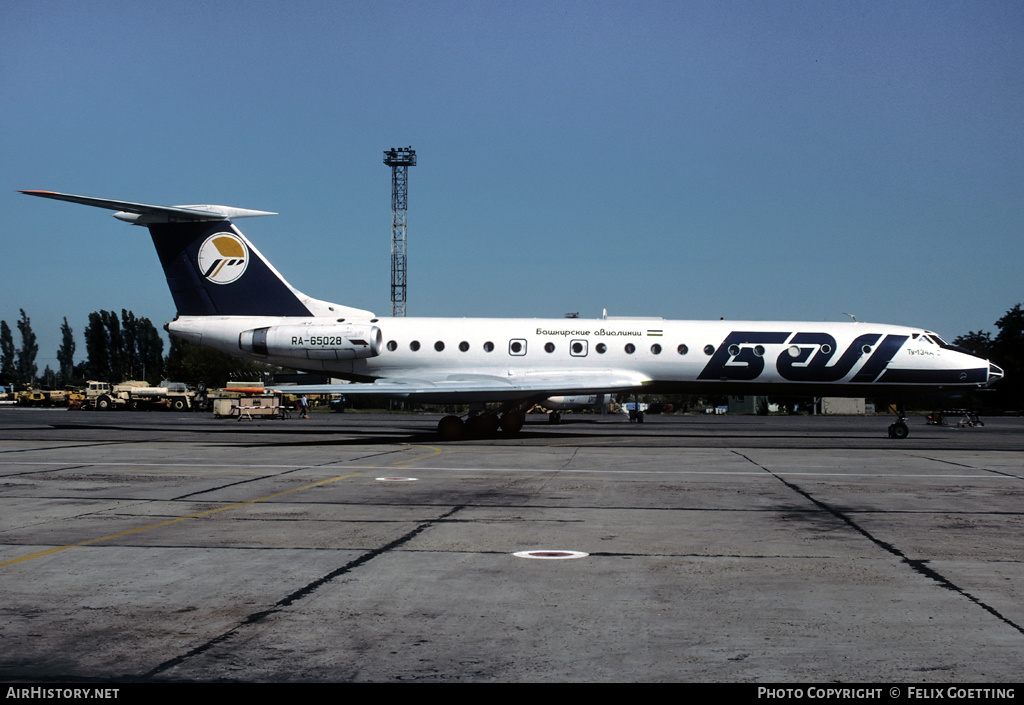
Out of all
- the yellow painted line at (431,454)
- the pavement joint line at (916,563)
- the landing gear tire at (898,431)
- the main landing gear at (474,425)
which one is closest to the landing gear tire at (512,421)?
the main landing gear at (474,425)

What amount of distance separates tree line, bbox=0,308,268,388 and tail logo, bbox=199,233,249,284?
4273 cm

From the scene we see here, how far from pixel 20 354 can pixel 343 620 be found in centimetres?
15402

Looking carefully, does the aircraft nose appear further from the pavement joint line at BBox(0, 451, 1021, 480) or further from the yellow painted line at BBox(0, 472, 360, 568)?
the yellow painted line at BBox(0, 472, 360, 568)

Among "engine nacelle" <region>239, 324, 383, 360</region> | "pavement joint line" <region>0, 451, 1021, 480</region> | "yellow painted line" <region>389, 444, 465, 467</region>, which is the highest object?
"engine nacelle" <region>239, 324, 383, 360</region>

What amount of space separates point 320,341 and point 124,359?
9367 cm

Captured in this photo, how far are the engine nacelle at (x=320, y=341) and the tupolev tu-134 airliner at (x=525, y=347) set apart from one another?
34mm

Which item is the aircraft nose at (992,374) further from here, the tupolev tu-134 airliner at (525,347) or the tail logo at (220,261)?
the tail logo at (220,261)

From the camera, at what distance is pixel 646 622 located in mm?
5641

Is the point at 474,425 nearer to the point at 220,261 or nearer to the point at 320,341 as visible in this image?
the point at 320,341

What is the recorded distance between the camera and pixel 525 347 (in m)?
26.3

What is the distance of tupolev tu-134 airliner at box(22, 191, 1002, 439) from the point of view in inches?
1022

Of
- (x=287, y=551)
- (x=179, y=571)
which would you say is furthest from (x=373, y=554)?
(x=179, y=571)

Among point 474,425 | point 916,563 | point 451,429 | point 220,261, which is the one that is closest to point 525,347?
point 474,425

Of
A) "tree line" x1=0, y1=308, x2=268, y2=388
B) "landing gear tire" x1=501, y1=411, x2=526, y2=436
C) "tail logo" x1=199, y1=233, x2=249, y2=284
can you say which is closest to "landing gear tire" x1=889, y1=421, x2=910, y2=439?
"landing gear tire" x1=501, y1=411, x2=526, y2=436
